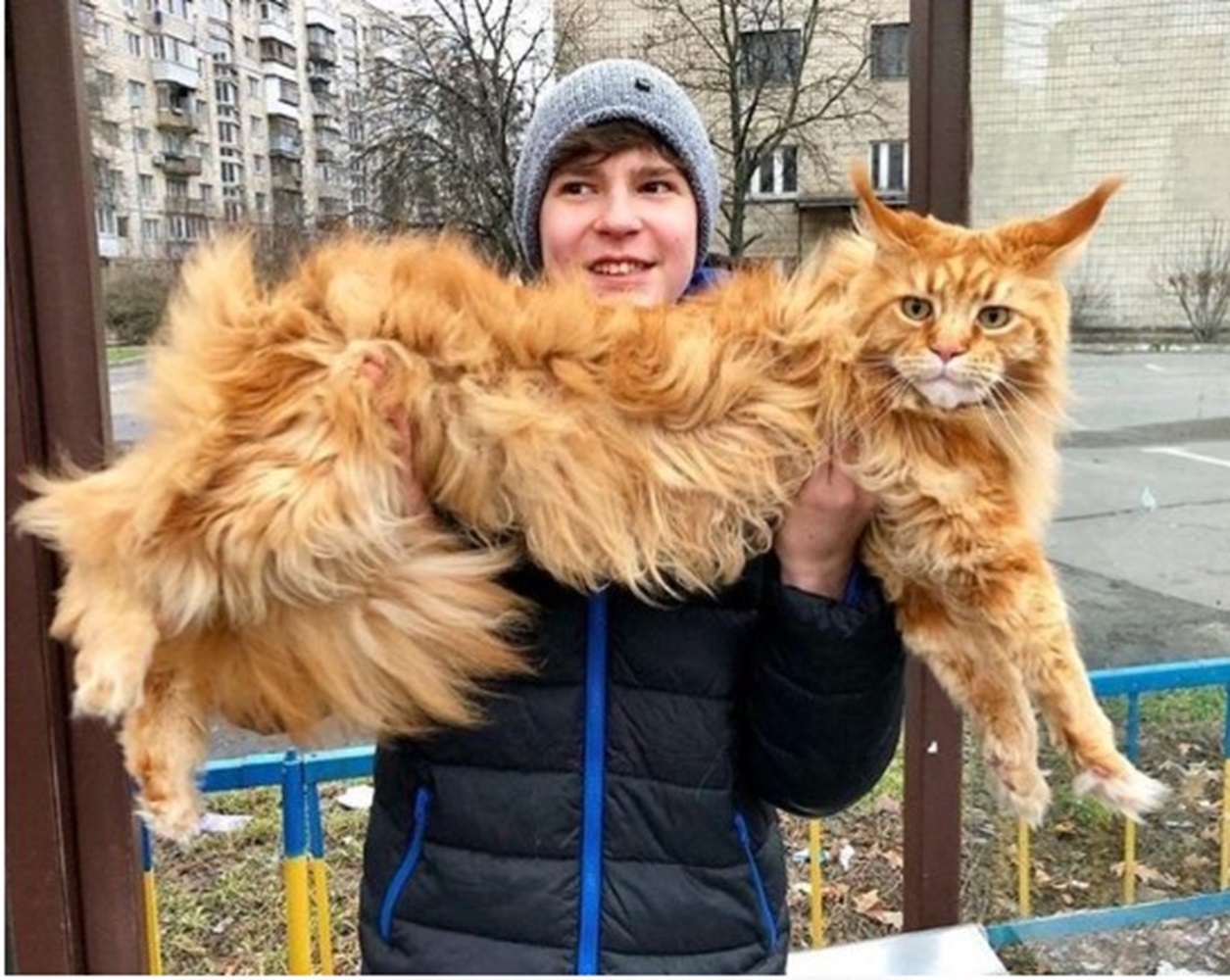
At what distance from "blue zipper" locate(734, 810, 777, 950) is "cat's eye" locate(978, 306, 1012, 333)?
0.55 meters

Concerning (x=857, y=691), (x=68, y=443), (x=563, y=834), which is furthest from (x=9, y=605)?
(x=857, y=691)

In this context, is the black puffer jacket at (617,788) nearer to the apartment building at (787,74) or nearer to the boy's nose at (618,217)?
the boy's nose at (618,217)

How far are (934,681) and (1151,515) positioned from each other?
28.8 inches

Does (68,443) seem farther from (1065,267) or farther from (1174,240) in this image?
(1174,240)

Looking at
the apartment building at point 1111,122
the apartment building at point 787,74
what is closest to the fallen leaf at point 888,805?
the apartment building at point 1111,122

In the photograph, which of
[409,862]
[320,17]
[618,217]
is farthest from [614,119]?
[320,17]

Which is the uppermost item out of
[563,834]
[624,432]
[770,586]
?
[624,432]

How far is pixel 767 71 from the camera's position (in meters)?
2.58

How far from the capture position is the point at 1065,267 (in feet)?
3.77

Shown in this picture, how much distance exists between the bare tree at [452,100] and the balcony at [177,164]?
Answer: 1.19ft

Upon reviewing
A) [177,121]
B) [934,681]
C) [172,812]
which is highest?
[177,121]

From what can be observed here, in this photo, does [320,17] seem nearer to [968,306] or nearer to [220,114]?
[220,114]

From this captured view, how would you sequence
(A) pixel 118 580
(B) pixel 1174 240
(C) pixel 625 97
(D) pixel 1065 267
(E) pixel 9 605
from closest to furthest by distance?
1. (A) pixel 118 580
2. (D) pixel 1065 267
3. (C) pixel 625 97
4. (E) pixel 9 605
5. (B) pixel 1174 240

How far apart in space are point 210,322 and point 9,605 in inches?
36.9
